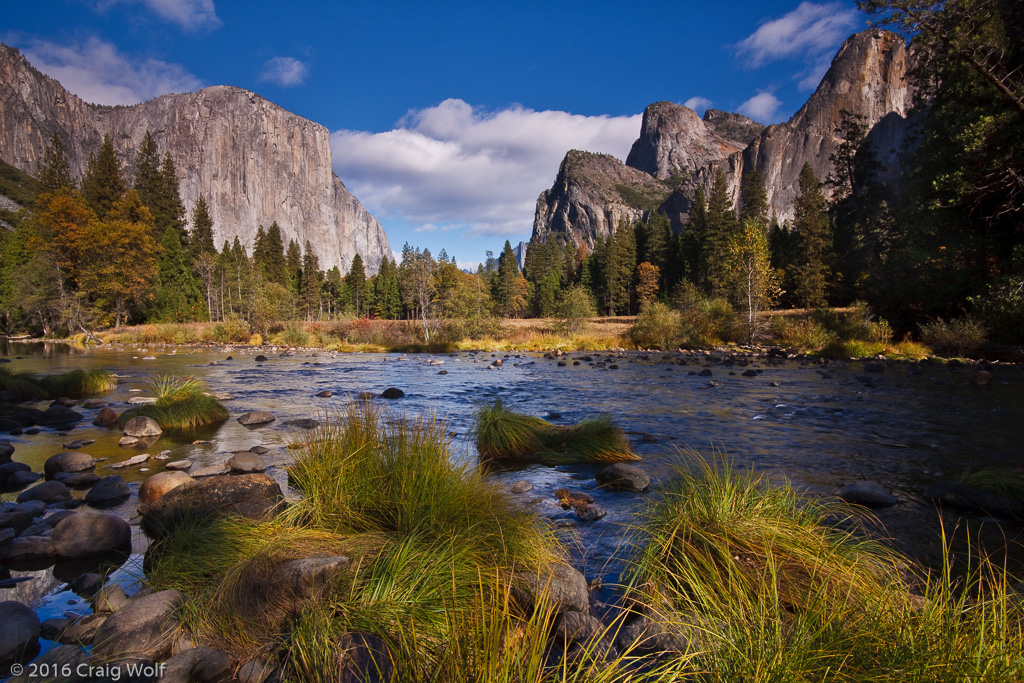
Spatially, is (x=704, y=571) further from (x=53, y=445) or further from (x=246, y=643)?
(x=53, y=445)

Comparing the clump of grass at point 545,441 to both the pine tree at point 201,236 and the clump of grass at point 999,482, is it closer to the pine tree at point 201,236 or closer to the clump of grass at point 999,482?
the clump of grass at point 999,482

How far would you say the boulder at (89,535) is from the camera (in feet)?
12.1

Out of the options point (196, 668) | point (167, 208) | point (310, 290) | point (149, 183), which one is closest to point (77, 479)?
point (196, 668)

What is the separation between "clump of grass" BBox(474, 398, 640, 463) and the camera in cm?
672

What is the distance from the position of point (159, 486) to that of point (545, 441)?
474 cm

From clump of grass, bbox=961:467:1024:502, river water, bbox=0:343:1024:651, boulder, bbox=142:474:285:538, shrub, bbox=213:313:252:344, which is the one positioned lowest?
river water, bbox=0:343:1024:651

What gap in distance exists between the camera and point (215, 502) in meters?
3.92

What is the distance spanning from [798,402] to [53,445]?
1476 centimetres

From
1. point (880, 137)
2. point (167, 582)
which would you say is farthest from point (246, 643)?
point (880, 137)

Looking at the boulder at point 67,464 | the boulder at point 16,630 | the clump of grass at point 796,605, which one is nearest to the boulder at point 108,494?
the boulder at point 67,464

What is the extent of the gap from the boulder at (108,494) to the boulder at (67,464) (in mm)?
846

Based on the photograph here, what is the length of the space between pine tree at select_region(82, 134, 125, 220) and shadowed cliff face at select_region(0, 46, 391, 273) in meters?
97.3

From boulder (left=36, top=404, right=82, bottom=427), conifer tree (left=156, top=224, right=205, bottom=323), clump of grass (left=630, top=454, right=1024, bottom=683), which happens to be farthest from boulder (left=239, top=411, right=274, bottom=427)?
conifer tree (left=156, top=224, right=205, bottom=323)

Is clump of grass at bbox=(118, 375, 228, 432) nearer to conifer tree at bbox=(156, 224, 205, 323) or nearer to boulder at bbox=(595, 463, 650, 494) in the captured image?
boulder at bbox=(595, 463, 650, 494)
